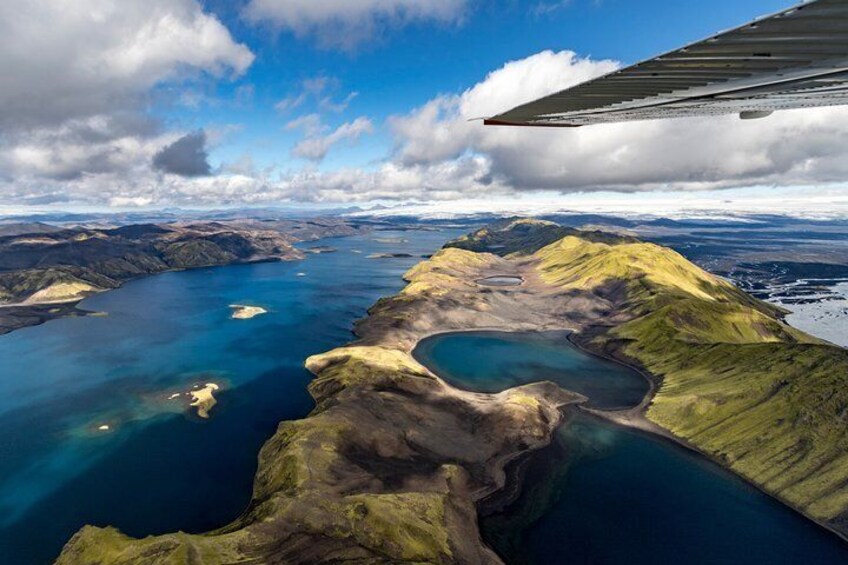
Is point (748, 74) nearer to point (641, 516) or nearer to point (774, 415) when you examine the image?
point (641, 516)

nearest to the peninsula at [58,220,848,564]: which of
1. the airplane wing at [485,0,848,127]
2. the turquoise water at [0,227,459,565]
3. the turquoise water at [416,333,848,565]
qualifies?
the turquoise water at [416,333,848,565]

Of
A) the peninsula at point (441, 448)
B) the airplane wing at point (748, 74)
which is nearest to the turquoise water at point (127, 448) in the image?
the peninsula at point (441, 448)

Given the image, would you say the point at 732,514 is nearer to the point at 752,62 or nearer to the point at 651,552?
the point at 651,552

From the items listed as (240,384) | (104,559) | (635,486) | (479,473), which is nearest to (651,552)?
(635,486)

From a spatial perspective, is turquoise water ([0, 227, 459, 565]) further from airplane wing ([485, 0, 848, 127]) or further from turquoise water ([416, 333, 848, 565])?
airplane wing ([485, 0, 848, 127])

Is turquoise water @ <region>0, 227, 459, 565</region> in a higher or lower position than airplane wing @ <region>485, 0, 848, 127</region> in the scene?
lower

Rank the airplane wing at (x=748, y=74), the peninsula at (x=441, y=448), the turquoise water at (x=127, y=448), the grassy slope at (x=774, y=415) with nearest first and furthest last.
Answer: the airplane wing at (x=748, y=74) → the peninsula at (x=441, y=448) → the turquoise water at (x=127, y=448) → the grassy slope at (x=774, y=415)

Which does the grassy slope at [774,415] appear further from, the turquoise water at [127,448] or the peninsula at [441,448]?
the turquoise water at [127,448]

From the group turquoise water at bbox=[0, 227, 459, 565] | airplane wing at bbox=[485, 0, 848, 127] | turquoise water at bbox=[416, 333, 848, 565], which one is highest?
airplane wing at bbox=[485, 0, 848, 127]
